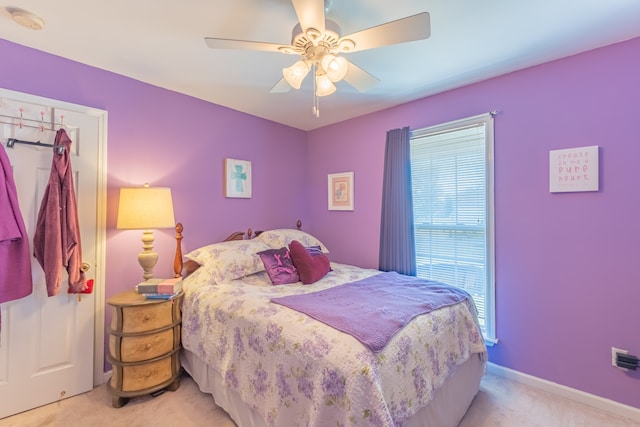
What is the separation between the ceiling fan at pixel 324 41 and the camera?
1286 mm

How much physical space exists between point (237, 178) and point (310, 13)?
2.10m

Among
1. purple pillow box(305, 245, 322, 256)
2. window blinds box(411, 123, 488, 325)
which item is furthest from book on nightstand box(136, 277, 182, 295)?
window blinds box(411, 123, 488, 325)

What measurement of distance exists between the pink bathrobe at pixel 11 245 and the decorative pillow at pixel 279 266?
1514mm

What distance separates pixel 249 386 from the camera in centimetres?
161

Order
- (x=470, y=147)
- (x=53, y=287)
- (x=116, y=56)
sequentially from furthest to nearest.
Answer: (x=470, y=147), (x=116, y=56), (x=53, y=287)

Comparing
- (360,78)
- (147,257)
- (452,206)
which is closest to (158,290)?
(147,257)

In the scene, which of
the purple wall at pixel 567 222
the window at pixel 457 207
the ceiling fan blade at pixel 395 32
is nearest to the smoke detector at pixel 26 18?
the ceiling fan blade at pixel 395 32

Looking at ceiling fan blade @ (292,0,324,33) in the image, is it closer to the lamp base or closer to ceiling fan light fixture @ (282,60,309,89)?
ceiling fan light fixture @ (282,60,309,89)

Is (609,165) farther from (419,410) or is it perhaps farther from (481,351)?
(419,410)

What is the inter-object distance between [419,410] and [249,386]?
35.0 inches

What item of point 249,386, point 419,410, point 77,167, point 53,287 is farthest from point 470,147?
point 53,287

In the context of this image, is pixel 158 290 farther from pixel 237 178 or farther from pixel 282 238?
pixel 237 178

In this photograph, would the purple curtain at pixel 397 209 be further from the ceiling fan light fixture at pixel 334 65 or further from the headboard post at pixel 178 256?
the headboard post at pixel 178 256

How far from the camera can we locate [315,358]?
4.35 ft
